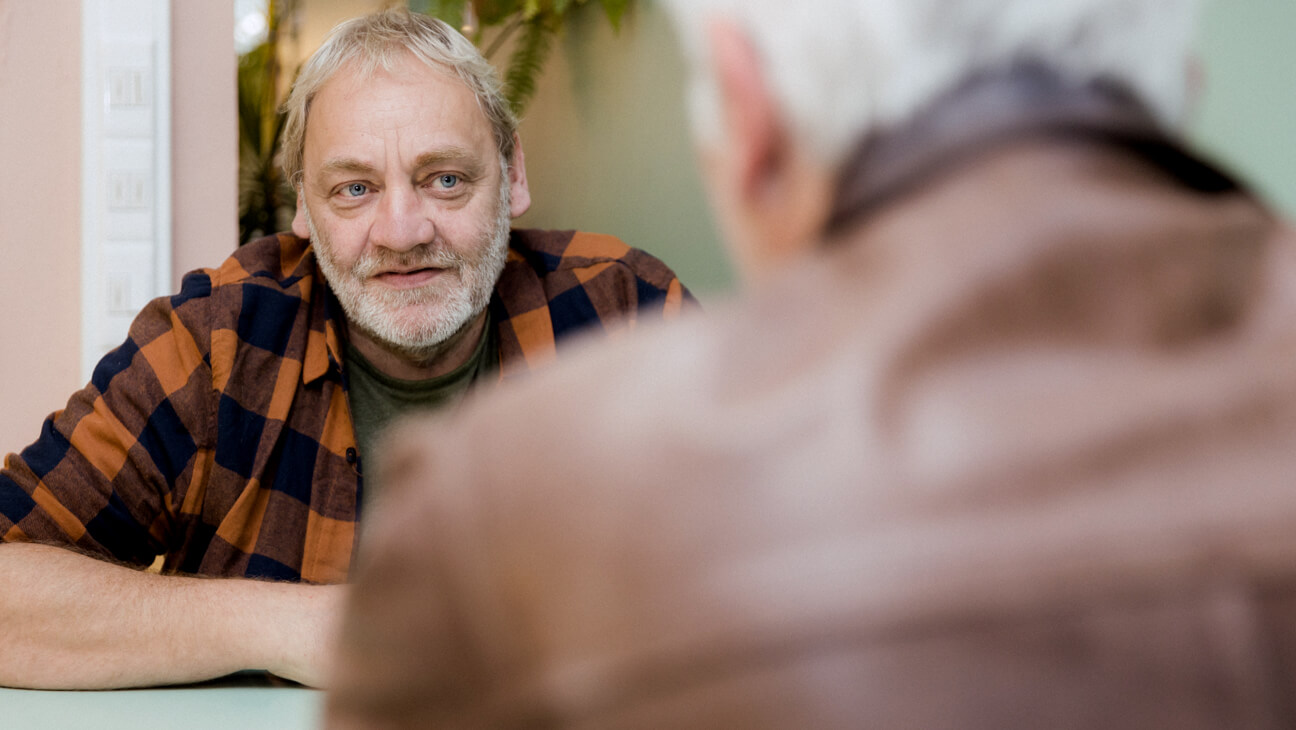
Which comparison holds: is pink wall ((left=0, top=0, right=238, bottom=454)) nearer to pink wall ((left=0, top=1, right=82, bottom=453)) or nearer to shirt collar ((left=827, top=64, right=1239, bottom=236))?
pink wall ((left=0, top=1, right=82, bottom=453))

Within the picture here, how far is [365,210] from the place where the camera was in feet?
5.40

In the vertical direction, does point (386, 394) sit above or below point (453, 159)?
below

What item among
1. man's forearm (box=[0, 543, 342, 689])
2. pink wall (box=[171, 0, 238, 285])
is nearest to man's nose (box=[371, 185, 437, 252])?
man's forearm (box=[0, 543, 342, 689])

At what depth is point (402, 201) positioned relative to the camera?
1620mm

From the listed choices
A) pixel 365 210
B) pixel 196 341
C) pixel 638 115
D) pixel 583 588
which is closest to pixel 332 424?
pixel 196 341

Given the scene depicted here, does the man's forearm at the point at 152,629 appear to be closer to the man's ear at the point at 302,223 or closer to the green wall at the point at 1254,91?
the man's ear at the point at 302,223

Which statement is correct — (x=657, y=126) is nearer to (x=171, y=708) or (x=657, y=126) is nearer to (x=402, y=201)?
(x=402, y=201)

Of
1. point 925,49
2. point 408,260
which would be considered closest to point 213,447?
point 408,260

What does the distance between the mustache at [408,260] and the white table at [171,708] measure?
666 millimetres

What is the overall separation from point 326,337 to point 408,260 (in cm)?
18

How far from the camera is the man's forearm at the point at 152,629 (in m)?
1.15

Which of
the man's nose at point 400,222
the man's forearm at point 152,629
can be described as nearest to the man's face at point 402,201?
the man's nose at point 400,222

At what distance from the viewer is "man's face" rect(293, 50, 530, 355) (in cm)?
162

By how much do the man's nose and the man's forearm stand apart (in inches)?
23.5
